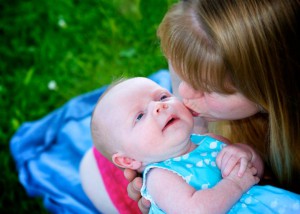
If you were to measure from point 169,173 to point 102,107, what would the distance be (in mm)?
332

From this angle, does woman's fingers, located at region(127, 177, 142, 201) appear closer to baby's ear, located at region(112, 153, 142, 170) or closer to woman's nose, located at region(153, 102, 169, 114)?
baby's ear, located at region(112, 153, 142, 170)

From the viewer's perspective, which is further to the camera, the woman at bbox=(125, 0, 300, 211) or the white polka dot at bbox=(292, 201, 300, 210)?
the white polka dot at bbox=(292, 201, 300, 210)

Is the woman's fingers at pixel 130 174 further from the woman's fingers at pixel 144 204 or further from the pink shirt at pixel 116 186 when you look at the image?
the pink shirt at pixel 116 186

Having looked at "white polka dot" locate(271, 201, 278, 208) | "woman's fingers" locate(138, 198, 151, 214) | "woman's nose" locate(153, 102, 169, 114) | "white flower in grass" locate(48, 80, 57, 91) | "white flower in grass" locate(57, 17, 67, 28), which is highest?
"white flower in grass" locate(57, 17, 67, 28)

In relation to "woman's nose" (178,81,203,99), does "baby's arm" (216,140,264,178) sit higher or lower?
lower

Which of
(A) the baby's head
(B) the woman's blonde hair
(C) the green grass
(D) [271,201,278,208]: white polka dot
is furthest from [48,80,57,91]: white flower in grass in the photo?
(D) [271,201,278,208]: white polka dot

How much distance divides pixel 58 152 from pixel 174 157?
3.91 feet

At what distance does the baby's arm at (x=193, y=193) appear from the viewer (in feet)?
4.84

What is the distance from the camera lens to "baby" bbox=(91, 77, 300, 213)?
4.99 feet

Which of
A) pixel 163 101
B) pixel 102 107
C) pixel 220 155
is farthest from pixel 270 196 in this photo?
pixel 102 107

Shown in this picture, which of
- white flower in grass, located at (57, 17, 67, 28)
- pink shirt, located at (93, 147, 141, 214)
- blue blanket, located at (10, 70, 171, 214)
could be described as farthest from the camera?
white flower in grass, located at (57, 17, 67, 28)

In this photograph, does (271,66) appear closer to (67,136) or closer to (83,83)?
(67,136)

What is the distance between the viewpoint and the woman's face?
1.56 m

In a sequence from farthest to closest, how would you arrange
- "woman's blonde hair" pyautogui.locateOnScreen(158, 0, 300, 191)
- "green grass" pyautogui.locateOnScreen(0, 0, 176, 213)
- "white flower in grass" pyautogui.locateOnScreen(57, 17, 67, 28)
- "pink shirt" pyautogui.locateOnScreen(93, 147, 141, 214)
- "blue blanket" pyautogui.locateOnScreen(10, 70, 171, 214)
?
"white flower in grass" pyautogui.locateOnScreen(57, 17, 67, 28) → "green grass" pyautogui.locateOnScreen(0, 0, 176, 213) → "blue blanket" pyautogui.locateOnScreen(10, 70, 171, 214) → "pink shirt" pyautogui.locateOnScreen(93, 147, 141, 214) → "woman's blonde hair" pyautogui.locateOnScreen(158, 0, 300, 191)
